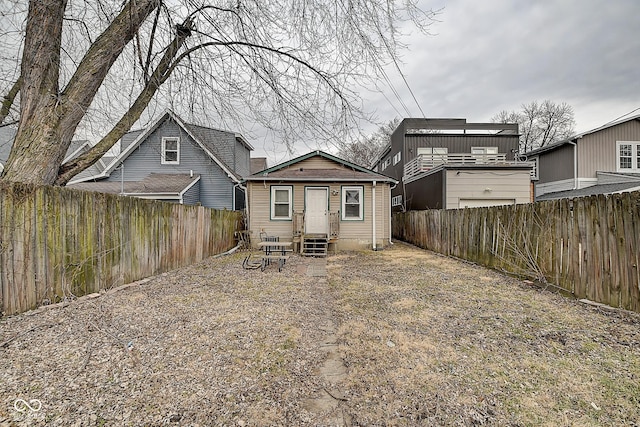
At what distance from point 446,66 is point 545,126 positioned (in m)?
36.5

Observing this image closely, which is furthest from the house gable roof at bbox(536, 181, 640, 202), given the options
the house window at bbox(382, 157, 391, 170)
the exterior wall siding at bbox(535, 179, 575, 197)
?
the house window at bbox(382, 157, 391, 170)

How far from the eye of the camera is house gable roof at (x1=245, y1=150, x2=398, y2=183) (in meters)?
12.3

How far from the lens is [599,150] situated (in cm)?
1639

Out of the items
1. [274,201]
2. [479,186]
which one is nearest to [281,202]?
[274,201]

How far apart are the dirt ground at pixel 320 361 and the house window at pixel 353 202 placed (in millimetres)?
7492

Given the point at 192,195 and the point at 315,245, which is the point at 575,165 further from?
the point at 192,195

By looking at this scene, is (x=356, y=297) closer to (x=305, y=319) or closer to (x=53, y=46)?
(x=305, y=319)

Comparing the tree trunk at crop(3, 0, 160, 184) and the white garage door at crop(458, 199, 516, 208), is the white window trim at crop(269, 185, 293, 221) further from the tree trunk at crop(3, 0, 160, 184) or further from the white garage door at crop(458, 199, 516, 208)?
the tree trunk at crop(3, 0, 160, 184)

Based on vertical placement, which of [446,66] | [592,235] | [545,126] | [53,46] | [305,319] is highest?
[545,126]

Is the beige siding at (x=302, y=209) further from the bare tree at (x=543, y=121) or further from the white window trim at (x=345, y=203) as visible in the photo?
the bare tree at (x=543, y=121)

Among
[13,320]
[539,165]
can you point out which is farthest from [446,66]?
[539,165]

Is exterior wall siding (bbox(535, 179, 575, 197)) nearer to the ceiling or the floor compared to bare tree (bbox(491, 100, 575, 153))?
nearer to the floor

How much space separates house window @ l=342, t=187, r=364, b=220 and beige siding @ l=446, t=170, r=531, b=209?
4469mm

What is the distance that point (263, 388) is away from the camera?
8.30ft
